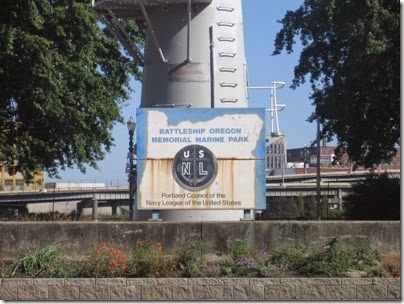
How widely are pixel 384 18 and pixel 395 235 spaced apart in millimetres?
26763

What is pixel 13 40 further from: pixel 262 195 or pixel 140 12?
pixel 262 195

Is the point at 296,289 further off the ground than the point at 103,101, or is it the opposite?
the point at 103,101

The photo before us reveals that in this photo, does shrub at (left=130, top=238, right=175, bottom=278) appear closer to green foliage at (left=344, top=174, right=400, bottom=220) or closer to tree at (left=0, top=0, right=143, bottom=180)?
tree at (left=0, top=0, right=143, bottom=180)

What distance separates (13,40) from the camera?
30.3 meters

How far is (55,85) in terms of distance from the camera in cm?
3039

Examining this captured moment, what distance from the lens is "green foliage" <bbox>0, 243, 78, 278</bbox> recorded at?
39.3 feet

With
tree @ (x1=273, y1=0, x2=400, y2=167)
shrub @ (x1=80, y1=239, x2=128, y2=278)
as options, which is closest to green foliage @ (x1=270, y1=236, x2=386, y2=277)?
shrub @ (x1=80, y1=239, x2=128, y2=278)

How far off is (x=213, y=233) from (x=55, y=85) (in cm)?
1885

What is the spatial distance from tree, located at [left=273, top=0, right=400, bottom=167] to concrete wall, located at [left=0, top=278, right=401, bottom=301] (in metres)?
24.9

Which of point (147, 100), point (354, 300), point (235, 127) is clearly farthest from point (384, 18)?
point (354, 300)

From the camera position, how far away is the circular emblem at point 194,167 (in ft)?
49.6

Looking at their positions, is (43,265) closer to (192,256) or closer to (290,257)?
(192,256)

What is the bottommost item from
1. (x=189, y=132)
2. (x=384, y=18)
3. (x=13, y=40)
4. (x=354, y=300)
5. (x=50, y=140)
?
(x=354, y=300)

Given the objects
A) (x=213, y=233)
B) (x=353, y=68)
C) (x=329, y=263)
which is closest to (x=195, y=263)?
(x=213, y=233)
